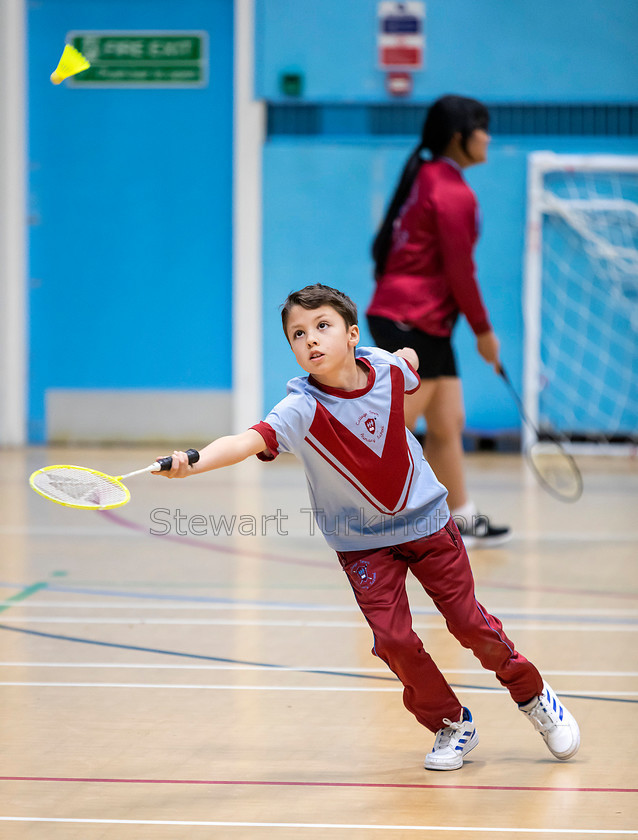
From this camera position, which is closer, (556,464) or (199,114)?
(556,464)

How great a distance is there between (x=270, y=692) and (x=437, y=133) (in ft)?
8.56

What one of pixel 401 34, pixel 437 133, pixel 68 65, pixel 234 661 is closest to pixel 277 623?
pixel 234 661

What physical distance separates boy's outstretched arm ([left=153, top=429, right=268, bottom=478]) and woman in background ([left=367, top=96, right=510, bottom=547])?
7.41ft

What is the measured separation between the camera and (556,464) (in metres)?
6.92

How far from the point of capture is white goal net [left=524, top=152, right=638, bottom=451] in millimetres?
7898

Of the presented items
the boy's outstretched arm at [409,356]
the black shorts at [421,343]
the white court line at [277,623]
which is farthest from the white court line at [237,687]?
the black shorts at [421,343]

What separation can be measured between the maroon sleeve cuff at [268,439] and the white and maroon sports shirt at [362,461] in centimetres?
4

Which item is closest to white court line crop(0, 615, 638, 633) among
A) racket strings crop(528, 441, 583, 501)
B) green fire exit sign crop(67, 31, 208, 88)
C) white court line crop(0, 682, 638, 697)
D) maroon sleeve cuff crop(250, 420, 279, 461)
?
→ white court line crop(0, 682, 638, 697)

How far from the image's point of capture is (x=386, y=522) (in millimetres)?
2309

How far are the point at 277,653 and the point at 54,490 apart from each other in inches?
49.9

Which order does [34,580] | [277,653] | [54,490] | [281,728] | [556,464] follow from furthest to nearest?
[556,464] < [34,580] < [277,653] < [281,728] < [54,490]

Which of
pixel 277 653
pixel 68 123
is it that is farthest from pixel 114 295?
pixel 277 653

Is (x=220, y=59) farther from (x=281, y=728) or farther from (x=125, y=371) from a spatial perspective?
(x=281, y=728)

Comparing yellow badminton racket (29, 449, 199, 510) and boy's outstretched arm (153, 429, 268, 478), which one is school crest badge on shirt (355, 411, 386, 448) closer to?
boy's outstretched arm (153, 429, 268, 478)
